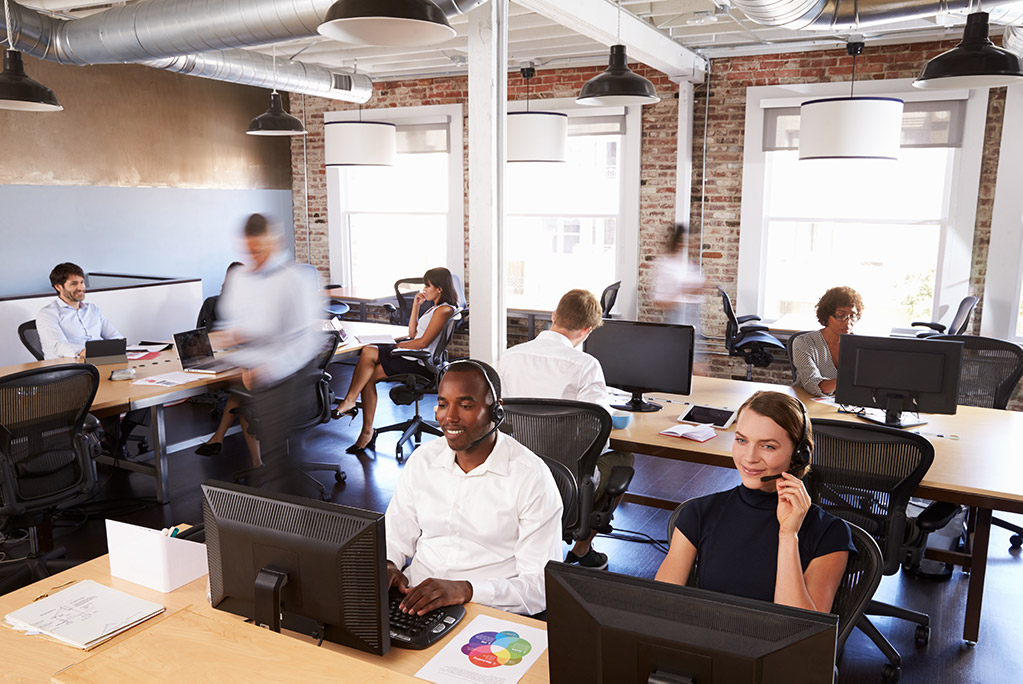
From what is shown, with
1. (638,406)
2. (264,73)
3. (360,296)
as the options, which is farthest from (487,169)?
(360,296)

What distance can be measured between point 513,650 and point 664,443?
6.16 ft

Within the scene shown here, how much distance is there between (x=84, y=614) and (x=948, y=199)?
736cm

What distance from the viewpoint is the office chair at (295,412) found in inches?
174

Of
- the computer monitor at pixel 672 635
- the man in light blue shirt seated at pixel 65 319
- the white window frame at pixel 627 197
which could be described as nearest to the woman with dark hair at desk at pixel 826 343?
the computer monitor at pixel 672 635

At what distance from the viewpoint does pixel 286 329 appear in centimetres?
420

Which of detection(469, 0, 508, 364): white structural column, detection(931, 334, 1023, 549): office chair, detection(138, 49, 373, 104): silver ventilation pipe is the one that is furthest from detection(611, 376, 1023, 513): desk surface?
detection(138, 49, 373, 104): silver ventilation pipe

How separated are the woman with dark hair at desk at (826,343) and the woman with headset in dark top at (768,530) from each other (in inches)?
92.5

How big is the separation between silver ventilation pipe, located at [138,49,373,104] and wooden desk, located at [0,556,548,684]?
474 centimetres

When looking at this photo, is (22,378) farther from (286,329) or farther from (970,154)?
(970,154)

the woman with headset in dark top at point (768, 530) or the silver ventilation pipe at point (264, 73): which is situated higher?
the silver ventilation pipe at point (264, 73)

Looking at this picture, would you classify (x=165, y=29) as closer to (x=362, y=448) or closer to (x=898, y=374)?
(x=362, y=448)

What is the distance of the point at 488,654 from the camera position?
1.84 m

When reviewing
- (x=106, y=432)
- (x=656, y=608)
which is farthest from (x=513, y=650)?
(x=106, y=432)

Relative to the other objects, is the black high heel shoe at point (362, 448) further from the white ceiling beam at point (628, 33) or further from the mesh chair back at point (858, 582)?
the mesh chair back at point (858, 582)
